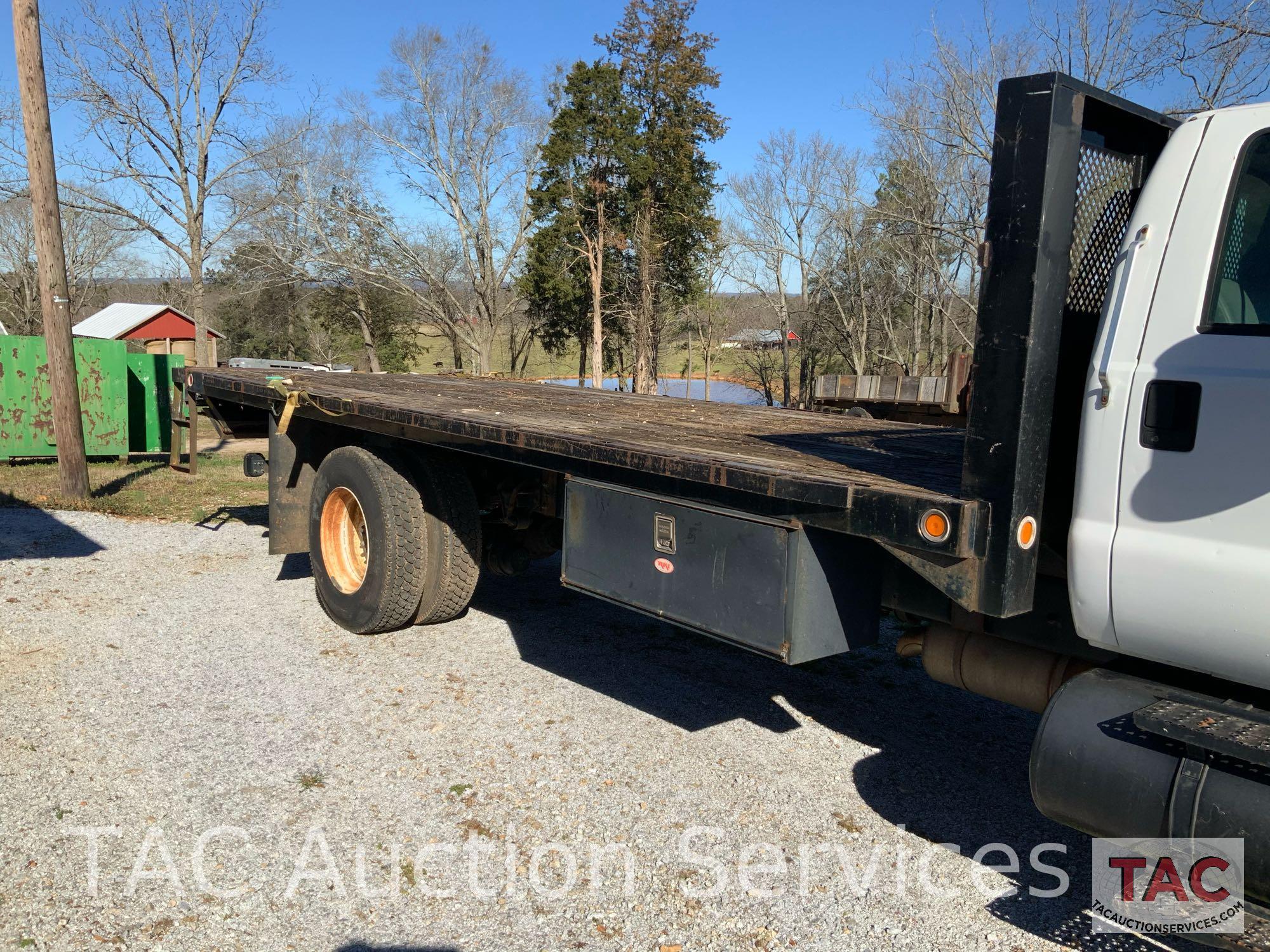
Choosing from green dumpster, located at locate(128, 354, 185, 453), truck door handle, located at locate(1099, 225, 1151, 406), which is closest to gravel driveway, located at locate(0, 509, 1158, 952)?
truck door handle, located at locate(1099, 225, 1151, 406)

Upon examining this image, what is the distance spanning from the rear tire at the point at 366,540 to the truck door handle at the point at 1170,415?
3685mm

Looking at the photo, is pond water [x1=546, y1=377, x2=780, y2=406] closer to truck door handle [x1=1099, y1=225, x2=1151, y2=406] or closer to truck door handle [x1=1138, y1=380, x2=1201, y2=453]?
truck door handle [x1=1099, y1=225, x2=1151, y2=406]

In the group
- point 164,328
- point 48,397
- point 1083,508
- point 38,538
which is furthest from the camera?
point 164,328

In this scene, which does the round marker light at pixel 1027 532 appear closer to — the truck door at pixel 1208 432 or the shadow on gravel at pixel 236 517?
the truck door at pixel 1208 432

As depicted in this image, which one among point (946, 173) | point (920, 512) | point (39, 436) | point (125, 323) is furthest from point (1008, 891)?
point (125, 323)

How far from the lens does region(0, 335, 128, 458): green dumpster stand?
1264cm

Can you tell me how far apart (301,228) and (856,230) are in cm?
2231

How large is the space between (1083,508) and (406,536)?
3536mm

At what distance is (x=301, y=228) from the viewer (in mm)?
34344

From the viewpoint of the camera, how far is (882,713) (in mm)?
4664

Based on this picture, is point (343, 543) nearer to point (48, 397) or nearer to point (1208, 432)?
point (1208, 432)

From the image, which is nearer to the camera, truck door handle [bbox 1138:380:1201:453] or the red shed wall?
truck door handle [bbox 1138:380:1201:453]

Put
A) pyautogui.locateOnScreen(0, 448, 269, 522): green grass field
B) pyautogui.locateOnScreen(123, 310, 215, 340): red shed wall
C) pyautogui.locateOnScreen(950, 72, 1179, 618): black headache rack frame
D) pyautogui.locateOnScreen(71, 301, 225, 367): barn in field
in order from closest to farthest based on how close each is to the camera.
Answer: pyautogui.locateOnScreen(950, 72, 1179, 618): black headache rack frame < pyautogui.locateOnScreen(0, 448, 269, 522): green grass field < pyautogui.locateOnScreen(71, 301, 225, 367): barn in field < pyautogui.locateOnScreen(123, 310, 215, 340): red shed wall

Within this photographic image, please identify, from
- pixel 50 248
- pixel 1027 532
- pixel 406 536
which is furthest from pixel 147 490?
pixel 1027 532
